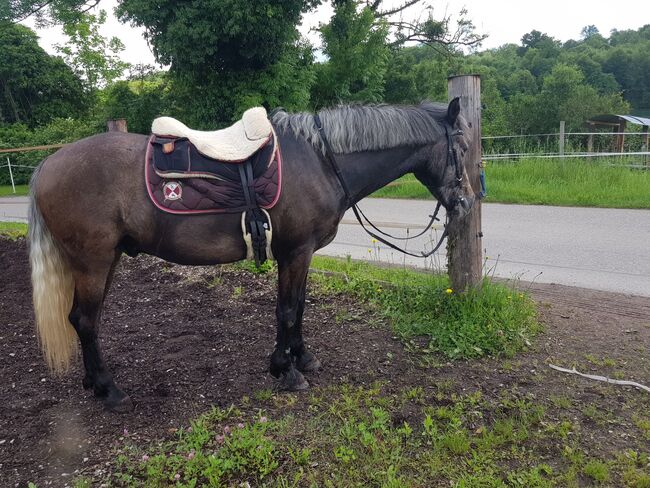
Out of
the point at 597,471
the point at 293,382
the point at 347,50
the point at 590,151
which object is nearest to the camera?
the point at 597,471

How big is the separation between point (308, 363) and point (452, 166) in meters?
1.70

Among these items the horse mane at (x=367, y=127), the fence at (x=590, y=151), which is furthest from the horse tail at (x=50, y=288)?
the fence at (x=590, y=151)

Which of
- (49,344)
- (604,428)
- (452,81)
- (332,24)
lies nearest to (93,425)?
(49,344)

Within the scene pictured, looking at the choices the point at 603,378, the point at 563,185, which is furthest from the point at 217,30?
the point at 603,378

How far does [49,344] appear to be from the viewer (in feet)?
9.87

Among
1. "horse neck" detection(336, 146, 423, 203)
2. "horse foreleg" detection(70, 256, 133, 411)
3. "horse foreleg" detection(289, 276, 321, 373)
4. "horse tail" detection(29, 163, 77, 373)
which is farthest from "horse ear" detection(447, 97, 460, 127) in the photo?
"horse tail" detection(29, 163, 77, 373)

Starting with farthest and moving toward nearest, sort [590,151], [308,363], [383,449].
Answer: [590,151]
[308,363]
[383,449]

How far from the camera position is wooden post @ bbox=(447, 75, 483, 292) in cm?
357

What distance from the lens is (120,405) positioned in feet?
9.64

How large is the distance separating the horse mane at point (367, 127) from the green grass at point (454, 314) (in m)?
1.37

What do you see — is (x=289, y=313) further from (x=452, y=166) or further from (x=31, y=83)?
(x=31, y=83)

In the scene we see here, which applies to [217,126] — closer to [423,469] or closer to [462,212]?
[462,212]

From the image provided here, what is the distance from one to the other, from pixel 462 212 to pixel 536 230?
16.5ft

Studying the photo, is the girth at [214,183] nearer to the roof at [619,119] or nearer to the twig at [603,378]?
the twig at [603,378]
